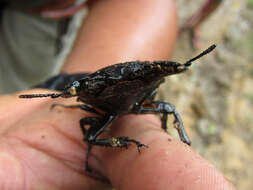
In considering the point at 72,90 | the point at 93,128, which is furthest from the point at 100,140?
the point at 72,90

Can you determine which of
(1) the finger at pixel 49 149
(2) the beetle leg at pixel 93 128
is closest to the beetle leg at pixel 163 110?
(2) the beetle leg at pixel 93 128

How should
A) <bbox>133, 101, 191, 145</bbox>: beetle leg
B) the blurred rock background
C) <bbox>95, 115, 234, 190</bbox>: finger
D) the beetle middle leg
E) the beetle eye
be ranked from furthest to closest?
1. the blurred rock background
2. <bbox>133, 101, 191, 145</bbox>: beetle leg
3. the beetle middle leg
4. the beetle eye
5. <bbox>95, 115, 234, 190</bbox>: finger

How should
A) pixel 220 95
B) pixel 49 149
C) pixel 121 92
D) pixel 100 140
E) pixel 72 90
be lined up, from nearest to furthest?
pixel 72 90 → pixel 121 92 → pixel 100 140 → pixel 49 149 → pixel 220 95

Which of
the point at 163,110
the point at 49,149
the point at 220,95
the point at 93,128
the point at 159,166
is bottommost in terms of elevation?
the point at 159,166

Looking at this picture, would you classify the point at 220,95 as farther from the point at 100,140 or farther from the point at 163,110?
the point at 100,140

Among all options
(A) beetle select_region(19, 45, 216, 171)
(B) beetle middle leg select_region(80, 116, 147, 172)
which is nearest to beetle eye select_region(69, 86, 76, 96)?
(A) beetle select_region(19, 45, 216, 171)

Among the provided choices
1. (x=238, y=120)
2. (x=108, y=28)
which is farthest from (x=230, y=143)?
(x=108, y=28)

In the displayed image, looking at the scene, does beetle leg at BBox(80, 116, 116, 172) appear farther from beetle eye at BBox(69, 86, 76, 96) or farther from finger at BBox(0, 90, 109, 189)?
beetle eye at BBox(69, 86, 76, 96)

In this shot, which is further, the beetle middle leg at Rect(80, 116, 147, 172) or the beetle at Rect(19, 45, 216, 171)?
the beetle middle leg at Rect(80, 116, 147, 172)
